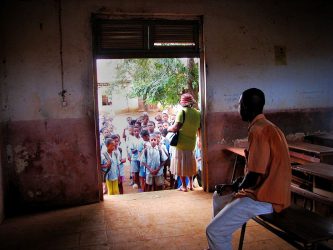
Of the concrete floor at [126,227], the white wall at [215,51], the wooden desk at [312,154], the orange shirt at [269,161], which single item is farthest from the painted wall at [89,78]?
the orange shirt at [269,161]

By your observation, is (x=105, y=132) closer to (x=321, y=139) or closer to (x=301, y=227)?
(x=321, y=139)

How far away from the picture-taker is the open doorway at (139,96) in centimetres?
782

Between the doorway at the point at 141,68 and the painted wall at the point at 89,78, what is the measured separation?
0.20 meters

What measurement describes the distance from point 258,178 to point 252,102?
25.6 inches

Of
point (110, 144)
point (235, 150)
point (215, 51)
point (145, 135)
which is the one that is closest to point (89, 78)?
point (110, 144)

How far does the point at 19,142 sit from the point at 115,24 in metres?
2.43

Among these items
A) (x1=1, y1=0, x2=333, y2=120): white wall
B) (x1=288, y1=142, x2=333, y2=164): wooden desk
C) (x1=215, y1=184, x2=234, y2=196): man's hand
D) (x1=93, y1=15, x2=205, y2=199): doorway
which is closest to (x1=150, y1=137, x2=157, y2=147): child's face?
(x1=93, y1=15, x2=205, y2=199): doorway

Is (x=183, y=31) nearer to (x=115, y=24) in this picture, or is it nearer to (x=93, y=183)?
(x=115, y=24)

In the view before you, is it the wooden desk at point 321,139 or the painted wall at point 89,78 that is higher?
the painted wall at point 89,78

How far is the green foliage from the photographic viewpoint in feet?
28.1

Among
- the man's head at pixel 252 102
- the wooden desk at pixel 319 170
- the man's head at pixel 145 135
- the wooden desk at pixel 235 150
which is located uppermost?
the man's head at pixel 252 102

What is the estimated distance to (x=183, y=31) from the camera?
5.77 m

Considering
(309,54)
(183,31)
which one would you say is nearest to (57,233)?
(183,31)

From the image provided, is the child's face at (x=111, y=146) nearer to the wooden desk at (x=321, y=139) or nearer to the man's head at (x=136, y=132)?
the man's head at (x=136, y=132)
